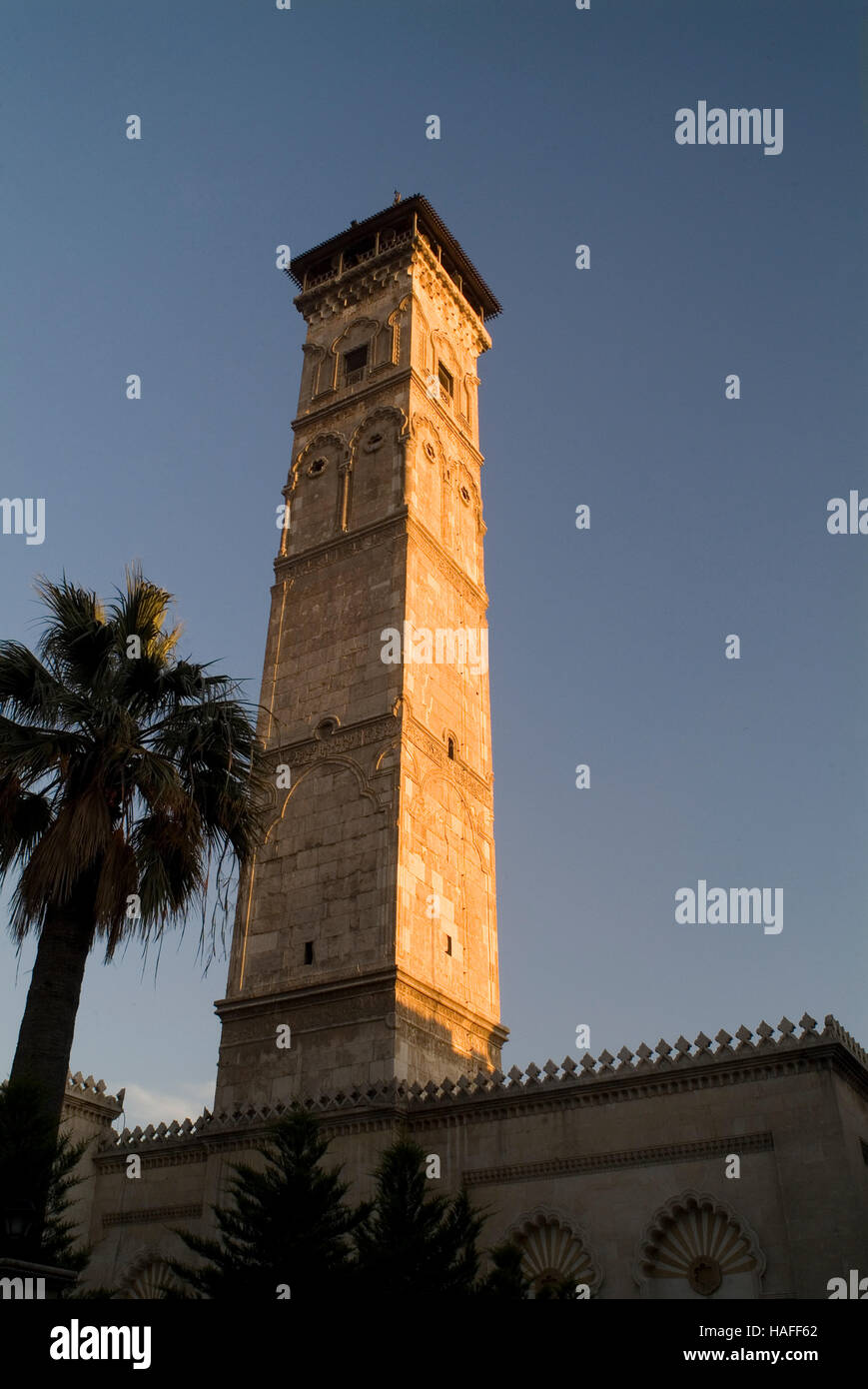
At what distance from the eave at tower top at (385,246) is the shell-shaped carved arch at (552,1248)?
94.3 ft

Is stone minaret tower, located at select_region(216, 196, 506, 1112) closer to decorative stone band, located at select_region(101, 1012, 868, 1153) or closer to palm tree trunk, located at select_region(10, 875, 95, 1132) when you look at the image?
decorative stone band, located at select_region(101, 1012, 868, 1153)

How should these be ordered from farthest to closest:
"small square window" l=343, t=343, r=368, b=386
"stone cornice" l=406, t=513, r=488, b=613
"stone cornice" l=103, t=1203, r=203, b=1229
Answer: "small square window" l=343, t=343, r=368, b=386 → "stone cornice" l=406, t=513, r=488, b=613 → "stone cornice" l=103, t=1203, r=203, b=1229

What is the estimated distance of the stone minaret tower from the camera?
78.6 feet

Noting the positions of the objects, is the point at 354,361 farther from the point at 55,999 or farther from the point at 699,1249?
the point at 699,1249

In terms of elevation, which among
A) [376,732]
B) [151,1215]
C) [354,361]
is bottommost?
[151,1215]

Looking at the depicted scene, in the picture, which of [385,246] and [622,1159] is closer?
[622,1159]

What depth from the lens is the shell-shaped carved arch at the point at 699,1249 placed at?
1733cm

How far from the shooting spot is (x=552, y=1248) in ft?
62.5

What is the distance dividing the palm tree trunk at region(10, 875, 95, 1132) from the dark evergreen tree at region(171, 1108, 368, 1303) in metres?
2.41

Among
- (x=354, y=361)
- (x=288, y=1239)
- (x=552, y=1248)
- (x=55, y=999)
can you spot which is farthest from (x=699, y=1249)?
(x=354, y=361)

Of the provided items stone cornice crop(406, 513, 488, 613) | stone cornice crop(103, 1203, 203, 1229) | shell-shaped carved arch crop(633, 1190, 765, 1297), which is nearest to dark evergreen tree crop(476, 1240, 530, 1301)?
shell-shaped carved arch crop(633, 1190, 765, 1297)

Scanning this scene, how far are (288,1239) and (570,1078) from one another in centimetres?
729
